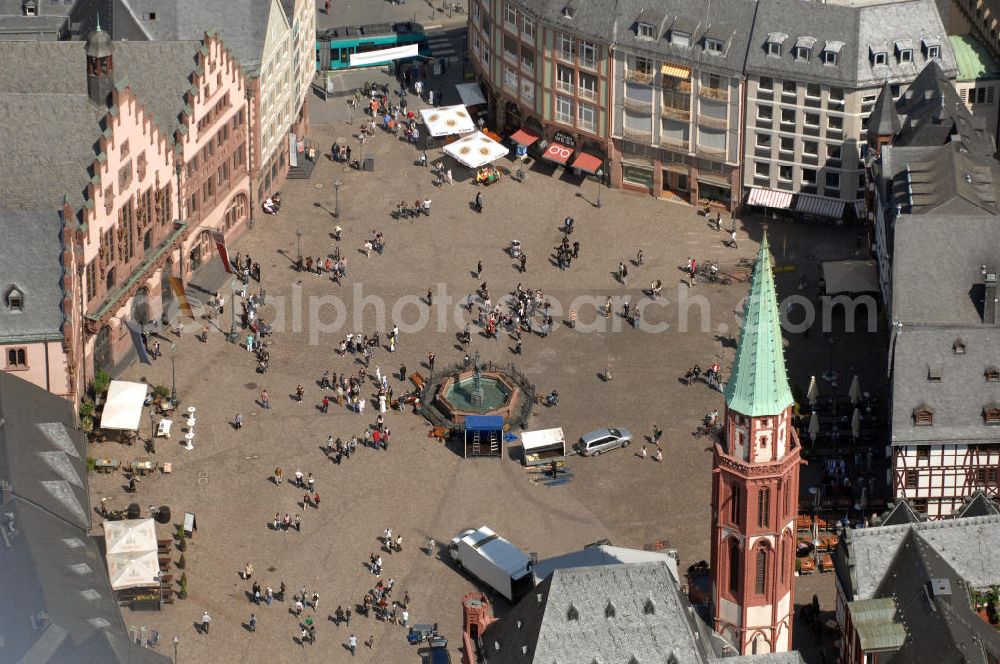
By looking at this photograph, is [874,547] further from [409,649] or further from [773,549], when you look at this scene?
[409,649]

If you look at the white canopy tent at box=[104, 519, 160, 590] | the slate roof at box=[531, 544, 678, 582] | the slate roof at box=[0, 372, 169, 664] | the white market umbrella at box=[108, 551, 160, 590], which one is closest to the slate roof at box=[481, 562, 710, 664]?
the slate roof at box=[531, 544, 678, 582]

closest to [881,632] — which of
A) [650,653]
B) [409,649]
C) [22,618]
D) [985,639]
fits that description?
[985,639]

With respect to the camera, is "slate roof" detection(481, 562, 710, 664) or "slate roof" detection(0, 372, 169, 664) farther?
"slate roof" detection(0, 372, 169, 664)

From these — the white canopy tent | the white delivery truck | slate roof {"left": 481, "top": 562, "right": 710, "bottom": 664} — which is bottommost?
the white delivery truck

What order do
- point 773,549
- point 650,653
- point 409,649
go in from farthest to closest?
point 409,649
point 773,549
point 650,653

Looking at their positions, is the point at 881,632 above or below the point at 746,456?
below

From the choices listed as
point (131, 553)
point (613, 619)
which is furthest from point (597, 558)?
point (131, 553)

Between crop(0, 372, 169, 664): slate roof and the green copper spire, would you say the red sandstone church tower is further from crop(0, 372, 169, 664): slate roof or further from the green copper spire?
crop(0, 372, 169, 664): slate roof
